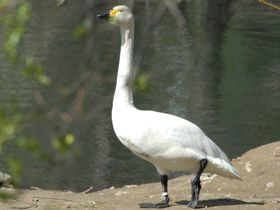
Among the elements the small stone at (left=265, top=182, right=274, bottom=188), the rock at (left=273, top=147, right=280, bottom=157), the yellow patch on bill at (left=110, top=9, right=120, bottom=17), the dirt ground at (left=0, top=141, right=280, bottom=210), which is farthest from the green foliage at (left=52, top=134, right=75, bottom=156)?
the rock at (left=273, top=147, right=280, bottom=157)

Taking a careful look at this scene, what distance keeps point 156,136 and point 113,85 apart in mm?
9829

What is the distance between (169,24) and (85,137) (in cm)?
1417

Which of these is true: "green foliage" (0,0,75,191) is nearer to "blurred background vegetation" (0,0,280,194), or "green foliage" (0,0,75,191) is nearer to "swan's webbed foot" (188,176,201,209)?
"blurred background vegetation" (0,0,280,194)

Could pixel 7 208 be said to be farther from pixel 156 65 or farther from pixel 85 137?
pixel 156 65

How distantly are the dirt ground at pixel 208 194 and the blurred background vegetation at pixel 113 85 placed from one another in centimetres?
52

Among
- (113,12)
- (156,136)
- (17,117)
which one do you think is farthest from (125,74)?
(17,117)

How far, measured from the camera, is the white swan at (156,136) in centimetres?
629

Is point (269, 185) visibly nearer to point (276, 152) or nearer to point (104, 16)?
point (276, 152)

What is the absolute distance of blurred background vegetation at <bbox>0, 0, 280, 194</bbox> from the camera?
474cm

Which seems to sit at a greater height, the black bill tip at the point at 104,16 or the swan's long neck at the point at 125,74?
the black bill tip at the point at 104,16

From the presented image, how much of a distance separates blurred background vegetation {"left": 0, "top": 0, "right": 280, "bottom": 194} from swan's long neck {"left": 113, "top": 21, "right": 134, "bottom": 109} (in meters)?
0.17

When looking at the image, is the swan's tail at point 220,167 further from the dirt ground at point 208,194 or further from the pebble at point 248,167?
Result: the pebble at point 248,167

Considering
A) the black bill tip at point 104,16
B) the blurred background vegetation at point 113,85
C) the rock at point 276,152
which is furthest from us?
the rock at point 276,152

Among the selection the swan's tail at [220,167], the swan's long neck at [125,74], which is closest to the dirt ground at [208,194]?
the swan's tail at [220,167]
